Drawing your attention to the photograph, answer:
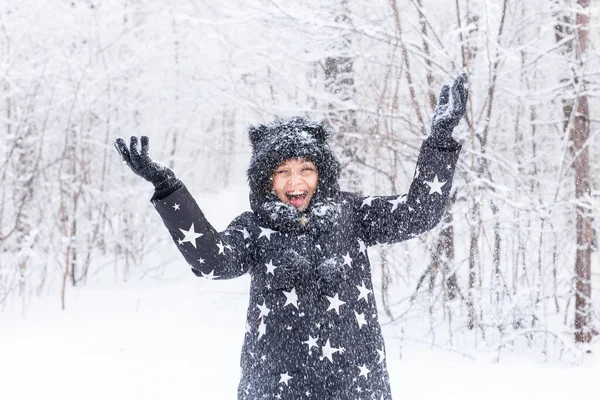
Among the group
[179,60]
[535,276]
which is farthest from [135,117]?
[535,276]

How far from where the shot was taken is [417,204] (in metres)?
1.74

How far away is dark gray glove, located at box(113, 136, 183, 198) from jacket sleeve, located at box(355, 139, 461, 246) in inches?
23.8

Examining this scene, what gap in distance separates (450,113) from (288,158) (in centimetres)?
49

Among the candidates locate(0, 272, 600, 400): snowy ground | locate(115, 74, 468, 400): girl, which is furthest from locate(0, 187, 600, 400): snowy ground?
locate(115, 74, 468, 400): girl

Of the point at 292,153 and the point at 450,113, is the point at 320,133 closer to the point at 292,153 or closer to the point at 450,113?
the point at 292,153

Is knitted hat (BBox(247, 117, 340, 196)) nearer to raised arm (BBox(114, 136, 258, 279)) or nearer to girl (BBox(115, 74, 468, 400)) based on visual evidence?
girl (BBox(115, 74, 468, 400))

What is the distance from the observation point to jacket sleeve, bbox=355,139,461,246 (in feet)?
5.62

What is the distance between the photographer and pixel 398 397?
3342 mm

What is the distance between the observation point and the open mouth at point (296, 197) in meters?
1.77

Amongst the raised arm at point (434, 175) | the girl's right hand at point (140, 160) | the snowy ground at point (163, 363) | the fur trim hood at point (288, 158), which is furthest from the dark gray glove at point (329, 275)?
the snowy ground at point (163, 363)

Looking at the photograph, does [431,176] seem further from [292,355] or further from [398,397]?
[398,397]

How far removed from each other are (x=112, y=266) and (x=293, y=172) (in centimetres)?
804

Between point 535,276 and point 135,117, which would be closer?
point 535,276

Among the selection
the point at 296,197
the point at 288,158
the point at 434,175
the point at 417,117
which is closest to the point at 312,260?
the point at 296,197
